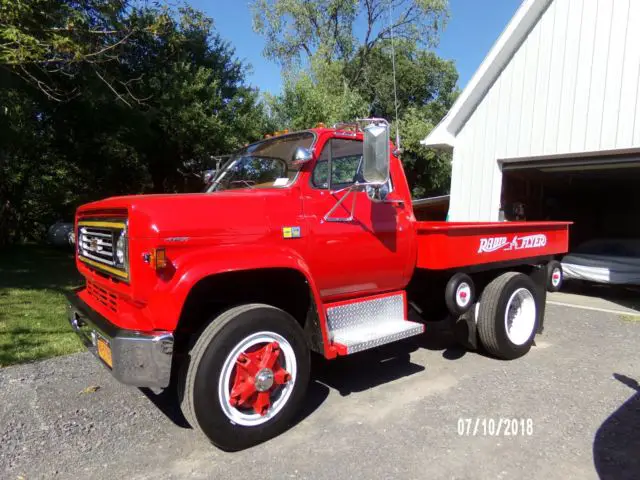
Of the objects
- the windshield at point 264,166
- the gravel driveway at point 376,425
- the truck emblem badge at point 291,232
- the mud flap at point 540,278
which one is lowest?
the gravel driveway at point 376,425

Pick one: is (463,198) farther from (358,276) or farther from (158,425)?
(158,425)

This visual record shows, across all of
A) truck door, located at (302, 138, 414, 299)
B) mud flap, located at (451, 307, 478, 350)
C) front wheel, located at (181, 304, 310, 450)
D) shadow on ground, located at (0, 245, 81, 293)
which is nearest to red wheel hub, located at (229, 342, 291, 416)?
front wheel, located at (181, 304, 310, 450)

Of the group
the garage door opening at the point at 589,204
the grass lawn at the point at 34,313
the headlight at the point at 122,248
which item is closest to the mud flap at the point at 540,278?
the garage door opening at the point at 589,204

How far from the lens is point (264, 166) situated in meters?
4.39

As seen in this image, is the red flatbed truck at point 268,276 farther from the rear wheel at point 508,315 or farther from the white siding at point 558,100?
the white siding at point 558,100

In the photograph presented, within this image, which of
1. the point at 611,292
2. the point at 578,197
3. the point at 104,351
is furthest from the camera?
the point at 578,197

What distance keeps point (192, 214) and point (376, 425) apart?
214 cm

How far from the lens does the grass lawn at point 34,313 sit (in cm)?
551

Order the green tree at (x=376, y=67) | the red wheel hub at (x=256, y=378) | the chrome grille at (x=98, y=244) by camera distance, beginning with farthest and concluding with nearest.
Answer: the green tree at (x=376, y=67) → the chrome grille at (x=98, y=244) → the red wheel hub at (x=256, y=378)

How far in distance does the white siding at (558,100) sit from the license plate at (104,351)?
8106 millimetres

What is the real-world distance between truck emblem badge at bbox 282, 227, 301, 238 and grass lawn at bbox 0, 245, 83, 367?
11.1ft

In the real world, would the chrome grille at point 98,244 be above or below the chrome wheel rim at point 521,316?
above

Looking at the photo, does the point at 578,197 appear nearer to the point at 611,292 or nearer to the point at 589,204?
the point at 589,204
